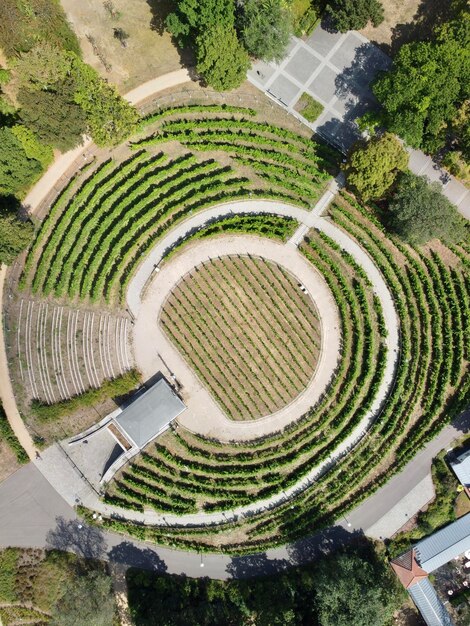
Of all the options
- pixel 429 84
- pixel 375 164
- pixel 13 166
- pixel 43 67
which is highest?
pixel 43 67

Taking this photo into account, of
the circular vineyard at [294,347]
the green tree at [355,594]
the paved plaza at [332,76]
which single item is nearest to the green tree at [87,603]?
the circular vineyard at [294,347]

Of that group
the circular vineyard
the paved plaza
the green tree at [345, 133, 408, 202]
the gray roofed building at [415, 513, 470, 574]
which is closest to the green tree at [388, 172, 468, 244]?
the green tree at [345, 133, 408, 202]

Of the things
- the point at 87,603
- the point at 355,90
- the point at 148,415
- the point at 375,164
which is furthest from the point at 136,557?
the point at 355,90

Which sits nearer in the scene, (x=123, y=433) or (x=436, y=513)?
(x=436, y=513)

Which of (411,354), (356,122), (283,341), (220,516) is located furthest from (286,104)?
(220,516)

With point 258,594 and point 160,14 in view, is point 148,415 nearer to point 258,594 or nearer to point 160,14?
point 258,594

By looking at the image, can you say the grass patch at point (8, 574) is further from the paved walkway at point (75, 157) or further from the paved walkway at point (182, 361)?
the paved walkway at point (75, 157)
